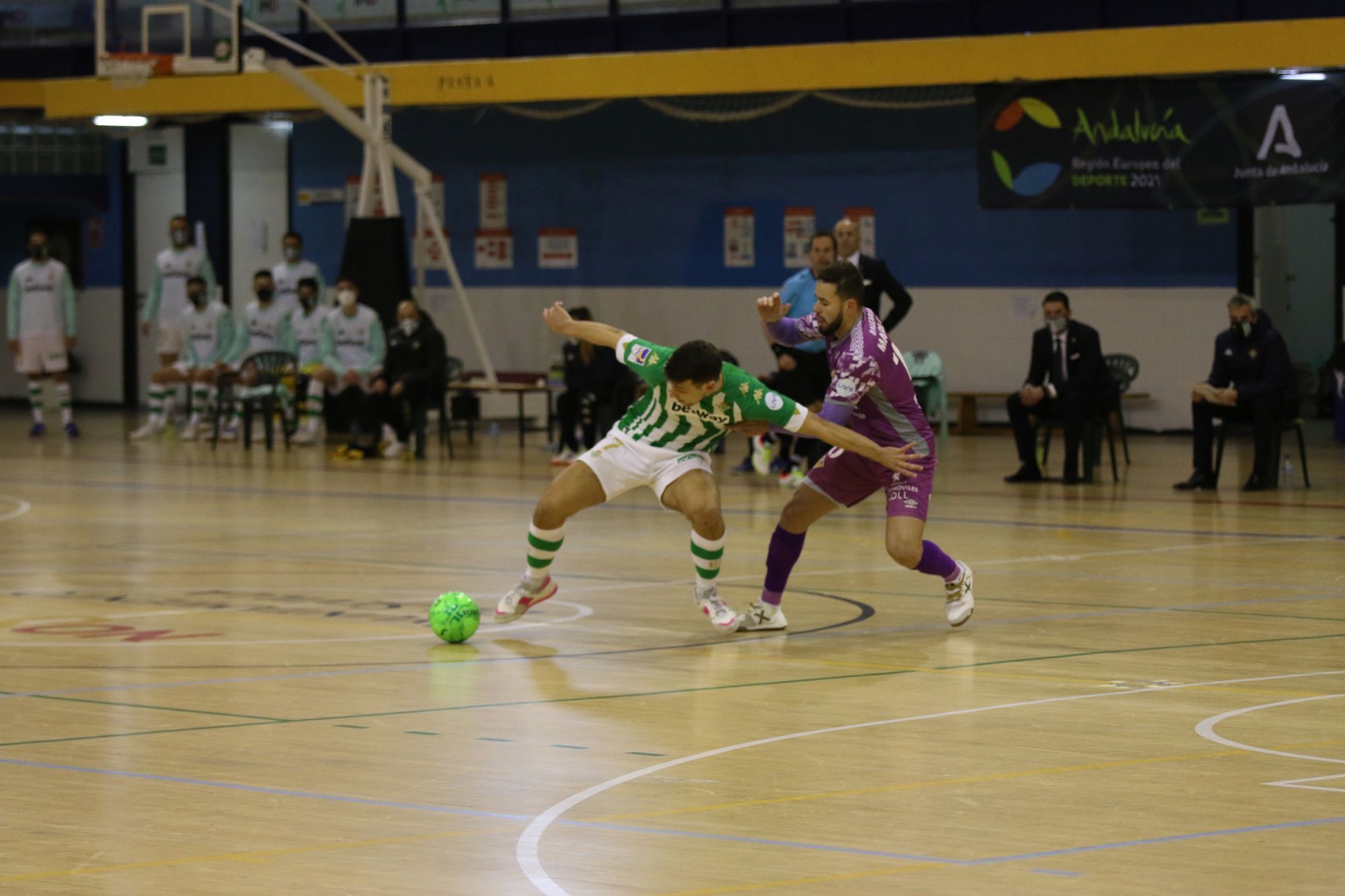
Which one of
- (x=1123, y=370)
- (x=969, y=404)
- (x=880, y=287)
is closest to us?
(x=880, y=287)

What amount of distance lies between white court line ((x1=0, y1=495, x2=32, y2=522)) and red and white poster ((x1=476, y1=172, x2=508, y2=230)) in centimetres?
1126

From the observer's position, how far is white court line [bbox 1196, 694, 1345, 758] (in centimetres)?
617

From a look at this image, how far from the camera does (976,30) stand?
867 inches

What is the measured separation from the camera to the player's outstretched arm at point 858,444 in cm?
843

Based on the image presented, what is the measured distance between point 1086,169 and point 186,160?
14.1m

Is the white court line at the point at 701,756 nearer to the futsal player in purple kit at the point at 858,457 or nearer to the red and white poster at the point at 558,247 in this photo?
the futsal player in purple kit at the point at 858,457

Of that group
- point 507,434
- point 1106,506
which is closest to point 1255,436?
point 1106,506

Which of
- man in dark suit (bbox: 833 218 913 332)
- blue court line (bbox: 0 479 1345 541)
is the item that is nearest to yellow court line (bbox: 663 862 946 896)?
blue court line (bbox: 0 479 1345 541)

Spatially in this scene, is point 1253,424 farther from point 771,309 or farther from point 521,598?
point 521,598

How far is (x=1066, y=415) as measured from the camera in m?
17.1

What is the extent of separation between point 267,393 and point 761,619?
13543 mm

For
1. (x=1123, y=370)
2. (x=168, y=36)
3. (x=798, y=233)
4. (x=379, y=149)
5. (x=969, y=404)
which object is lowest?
(x=969, y=404)

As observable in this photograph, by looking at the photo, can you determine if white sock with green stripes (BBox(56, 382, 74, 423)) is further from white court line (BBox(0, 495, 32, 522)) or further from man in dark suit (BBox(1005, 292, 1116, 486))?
man in dark suit (BBox(1005, 292, 1116, 486))

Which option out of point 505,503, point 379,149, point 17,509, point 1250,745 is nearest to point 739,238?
point 379,149
